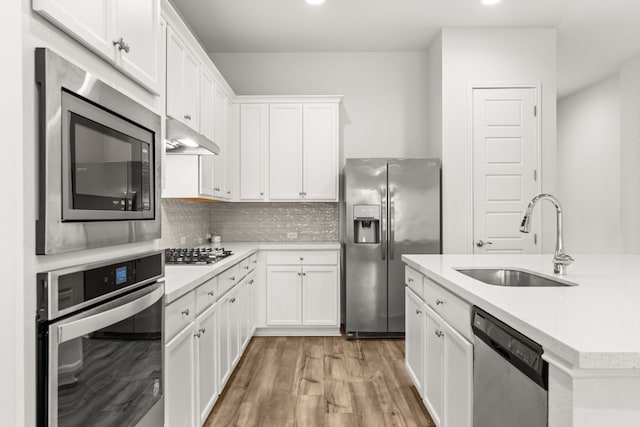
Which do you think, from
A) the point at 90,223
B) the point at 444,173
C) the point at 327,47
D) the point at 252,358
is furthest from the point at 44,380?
the point at 327,47

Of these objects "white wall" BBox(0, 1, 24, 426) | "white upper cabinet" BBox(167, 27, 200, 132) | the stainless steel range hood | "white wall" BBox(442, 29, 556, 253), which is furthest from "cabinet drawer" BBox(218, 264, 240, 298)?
"white wall" BBox(442, 29, 556, 253)

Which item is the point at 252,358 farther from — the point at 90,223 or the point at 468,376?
the point at 90,223

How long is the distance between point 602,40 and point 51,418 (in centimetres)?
554

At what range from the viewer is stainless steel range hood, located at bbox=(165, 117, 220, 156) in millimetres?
2217

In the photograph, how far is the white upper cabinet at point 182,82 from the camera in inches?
101

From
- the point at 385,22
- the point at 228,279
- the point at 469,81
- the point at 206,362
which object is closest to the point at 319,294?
the point at 228,279

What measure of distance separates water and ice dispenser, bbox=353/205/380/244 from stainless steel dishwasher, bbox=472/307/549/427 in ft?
8.05

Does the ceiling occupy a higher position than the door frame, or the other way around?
the ceiling

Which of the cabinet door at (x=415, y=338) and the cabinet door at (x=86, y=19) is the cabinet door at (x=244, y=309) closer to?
the cabinet door at (x=415, y=338)

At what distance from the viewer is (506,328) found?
4.23 feet

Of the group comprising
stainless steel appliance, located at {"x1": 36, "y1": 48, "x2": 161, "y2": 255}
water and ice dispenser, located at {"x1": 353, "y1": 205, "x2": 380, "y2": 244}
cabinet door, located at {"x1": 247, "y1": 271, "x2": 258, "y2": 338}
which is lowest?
cabinet door, located at {"x1": 247, "y1": 271, "x2": 258, "y2": 338}

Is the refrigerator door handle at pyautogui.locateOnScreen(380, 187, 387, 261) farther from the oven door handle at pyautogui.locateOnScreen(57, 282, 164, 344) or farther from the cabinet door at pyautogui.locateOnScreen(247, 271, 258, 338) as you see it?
the oven door handle at pyautogui.locateOnScreen(57, 282, 164, 344)

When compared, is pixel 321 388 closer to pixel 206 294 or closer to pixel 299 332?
pixel 206 294

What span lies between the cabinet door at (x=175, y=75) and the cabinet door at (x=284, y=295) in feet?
6.19
